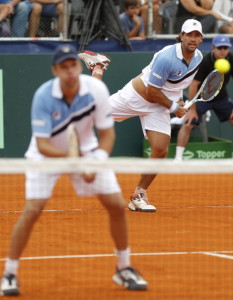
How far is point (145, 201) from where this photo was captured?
10297mm

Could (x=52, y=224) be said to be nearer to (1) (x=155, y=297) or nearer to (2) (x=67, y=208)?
(2) (x=67, y=208)

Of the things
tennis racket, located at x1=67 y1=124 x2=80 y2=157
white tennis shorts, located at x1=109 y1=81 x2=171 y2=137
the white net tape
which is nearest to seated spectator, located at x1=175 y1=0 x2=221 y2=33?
white tennis shorts, located at x1=109 y1=81 x2=171 y2=137

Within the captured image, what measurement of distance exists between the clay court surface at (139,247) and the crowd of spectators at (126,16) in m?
3.74

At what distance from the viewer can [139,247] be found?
817 cm

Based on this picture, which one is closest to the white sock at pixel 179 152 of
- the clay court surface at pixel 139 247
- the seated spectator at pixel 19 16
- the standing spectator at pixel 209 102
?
the standing spectator at pixel 209 102

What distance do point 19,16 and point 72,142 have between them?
9.60m

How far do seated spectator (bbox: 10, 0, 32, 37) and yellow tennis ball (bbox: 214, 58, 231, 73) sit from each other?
3342 millimetres

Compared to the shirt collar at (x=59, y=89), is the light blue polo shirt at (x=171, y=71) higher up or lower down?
lower down

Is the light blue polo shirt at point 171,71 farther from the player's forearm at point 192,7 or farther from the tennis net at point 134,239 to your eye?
the player's forearm at point 192,7

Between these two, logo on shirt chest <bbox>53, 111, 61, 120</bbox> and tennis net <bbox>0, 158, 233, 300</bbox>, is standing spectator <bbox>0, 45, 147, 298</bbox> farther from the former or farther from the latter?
tennis net <bbox>0, 158, 233, 300</bbox>

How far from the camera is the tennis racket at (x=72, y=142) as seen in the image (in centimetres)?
598

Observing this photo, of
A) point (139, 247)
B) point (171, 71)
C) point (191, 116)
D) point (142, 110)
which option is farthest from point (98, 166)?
point (191, 116)

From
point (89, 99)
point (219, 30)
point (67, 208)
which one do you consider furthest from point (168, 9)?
point (89, 99)

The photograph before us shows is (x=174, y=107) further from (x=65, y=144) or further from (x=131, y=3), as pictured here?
(x=131, y=3)
